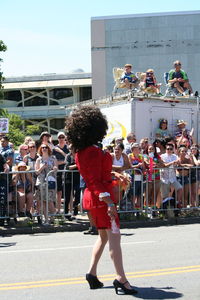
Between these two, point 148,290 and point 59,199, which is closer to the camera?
point 148,290

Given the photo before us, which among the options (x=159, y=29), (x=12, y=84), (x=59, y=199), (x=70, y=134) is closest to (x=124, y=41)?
(x=159, y=29)

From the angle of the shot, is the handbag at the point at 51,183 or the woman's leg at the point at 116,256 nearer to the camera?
the woman's leg at the point at 116,256

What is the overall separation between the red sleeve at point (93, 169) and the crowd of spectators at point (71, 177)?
505 centimetres

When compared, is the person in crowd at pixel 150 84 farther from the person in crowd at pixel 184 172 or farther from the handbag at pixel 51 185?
the handbag at pixel 51 185

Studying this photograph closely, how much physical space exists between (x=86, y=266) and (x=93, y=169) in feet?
6.88

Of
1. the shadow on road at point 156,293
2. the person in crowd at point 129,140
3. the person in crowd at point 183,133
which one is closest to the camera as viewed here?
the shadow on road at point 156,293

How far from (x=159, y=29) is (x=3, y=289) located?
163ft

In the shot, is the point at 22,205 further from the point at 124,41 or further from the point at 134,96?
the point at 124,41

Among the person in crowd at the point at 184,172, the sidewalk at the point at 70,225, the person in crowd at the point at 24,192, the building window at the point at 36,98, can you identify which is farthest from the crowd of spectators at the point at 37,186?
the building window at the point at 36,98

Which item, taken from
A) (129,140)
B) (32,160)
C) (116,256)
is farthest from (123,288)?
(129,140)

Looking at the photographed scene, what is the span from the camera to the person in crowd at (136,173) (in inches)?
499

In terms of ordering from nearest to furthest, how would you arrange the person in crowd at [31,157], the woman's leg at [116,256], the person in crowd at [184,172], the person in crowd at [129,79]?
the woman's leg at [116,256], the person in crowd at [31,157], the person in crowd at [184,172], the person in crowd at [129,79]

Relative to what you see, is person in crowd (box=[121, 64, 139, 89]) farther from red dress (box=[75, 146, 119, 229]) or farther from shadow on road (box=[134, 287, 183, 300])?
shadow on road (box=[134, 287, 183, 300])

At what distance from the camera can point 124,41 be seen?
54.2 metres
